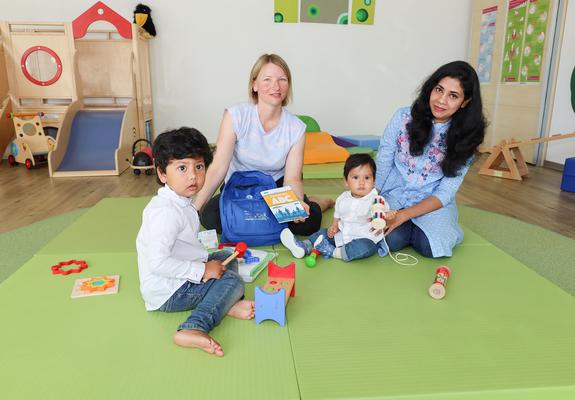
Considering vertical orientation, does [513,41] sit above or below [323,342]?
above

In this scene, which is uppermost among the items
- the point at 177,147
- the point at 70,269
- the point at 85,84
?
the point at 85,84

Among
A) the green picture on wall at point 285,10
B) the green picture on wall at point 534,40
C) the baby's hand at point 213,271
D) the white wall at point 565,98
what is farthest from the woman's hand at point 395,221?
the green picture on wall at point 285,10

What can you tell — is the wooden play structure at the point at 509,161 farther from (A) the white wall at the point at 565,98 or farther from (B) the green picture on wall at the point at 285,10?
(B) the green picture on wall at the point at 285,10

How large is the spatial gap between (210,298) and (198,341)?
0.16 meters

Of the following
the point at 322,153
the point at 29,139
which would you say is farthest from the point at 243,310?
the point at 29,139

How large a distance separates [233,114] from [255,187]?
35cm

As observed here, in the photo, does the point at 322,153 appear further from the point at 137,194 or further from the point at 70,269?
the point at 70,269

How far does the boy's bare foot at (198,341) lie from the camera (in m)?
1.17

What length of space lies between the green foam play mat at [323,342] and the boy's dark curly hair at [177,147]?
0.49 meters

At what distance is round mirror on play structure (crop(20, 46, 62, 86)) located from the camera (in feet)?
14.4

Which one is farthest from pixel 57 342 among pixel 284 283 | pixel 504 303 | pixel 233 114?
pixel 504 303

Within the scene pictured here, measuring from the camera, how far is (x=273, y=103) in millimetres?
1941

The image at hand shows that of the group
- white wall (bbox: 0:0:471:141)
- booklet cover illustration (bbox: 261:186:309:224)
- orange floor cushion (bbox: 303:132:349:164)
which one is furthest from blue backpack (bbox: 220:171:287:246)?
white wall (bbox: 0:0:471:141)

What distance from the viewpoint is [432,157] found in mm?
1989
